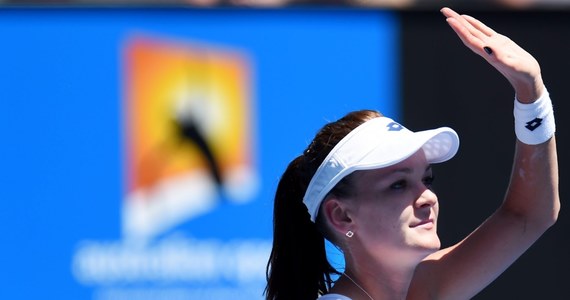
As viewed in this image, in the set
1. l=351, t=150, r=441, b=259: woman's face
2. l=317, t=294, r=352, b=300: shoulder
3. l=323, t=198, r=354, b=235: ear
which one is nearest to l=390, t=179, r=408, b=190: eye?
l=351, t=150, r=441, b=259: woman's face

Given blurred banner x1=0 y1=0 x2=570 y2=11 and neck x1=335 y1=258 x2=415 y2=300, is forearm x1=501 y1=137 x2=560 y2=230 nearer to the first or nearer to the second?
neck x1=335 y1=258 x2=415 y2=300

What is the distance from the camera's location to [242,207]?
3785 millimetres

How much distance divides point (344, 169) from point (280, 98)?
5.33ft

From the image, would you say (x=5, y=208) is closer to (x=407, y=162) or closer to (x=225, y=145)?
(x=225, y=145)

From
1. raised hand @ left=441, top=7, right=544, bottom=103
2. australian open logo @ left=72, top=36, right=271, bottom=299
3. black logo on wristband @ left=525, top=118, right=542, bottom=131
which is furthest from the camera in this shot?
australian open logo @ left=72, top=36, right=271, bottom=299

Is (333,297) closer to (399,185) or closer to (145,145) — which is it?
(399,185)

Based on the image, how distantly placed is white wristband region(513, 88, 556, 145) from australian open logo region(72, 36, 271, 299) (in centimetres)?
164

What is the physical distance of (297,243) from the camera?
2.36 metres

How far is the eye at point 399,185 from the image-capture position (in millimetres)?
2223

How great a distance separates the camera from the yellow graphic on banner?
3.74 metres

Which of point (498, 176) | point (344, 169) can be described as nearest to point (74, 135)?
point (498, 176)

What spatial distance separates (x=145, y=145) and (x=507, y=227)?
5.51ft

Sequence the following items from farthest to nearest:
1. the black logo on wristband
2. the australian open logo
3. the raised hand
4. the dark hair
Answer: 1. the australian open logo
2. the dark hair
3. the black logo on wristband
4. the raised hand

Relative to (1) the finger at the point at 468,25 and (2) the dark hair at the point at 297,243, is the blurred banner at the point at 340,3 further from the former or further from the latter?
(1) the finger at the point at 468,25
